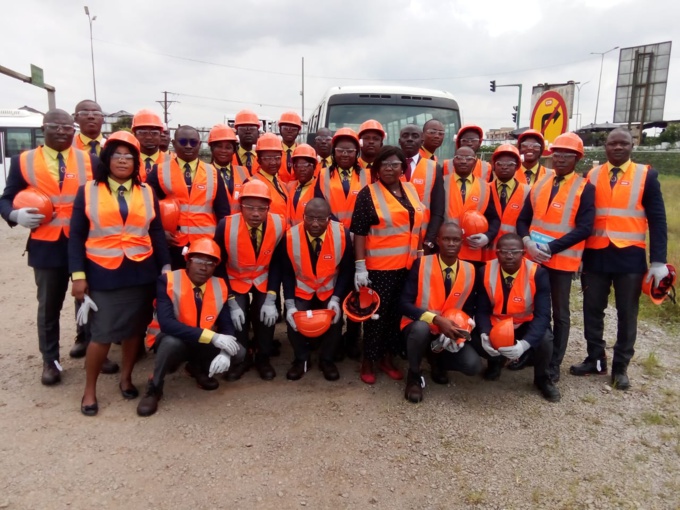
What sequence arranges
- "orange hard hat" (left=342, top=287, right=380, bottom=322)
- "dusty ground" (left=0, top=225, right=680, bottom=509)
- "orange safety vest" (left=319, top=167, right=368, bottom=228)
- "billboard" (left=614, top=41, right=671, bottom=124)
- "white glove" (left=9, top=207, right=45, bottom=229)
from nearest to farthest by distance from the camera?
"dusty ground" (left=0, top=225, right=680, bottom=509) → "white glove" (left=9, top=207, right=45, bottom=229) → "orange hard hat" (left=342, top=287, right=380, bottom=322) → "orange safety vest" (left=319, top=167, right=368, bottom=228) → "billboard" (left=614, top=41, right=671, bottom=124)

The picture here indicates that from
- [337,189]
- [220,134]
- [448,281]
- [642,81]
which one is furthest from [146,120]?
[642,81]

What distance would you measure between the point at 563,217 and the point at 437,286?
1152 millimetres

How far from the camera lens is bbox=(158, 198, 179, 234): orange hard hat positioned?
404cm

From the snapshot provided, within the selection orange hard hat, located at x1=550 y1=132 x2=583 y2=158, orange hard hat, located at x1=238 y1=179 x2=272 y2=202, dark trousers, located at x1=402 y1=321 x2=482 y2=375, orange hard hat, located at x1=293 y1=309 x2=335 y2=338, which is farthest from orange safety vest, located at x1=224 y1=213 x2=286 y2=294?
orange hard hat, located at x1=550 y1=132 x2=583 y2=158

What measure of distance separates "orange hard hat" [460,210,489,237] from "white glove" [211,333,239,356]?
2.18 m

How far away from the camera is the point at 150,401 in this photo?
360cm

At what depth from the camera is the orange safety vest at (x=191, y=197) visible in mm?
4188

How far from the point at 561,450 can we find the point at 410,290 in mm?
1516

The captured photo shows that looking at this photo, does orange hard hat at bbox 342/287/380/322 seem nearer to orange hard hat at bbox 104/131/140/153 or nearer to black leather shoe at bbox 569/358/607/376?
black leather shoe at bbox 569/358/607/376

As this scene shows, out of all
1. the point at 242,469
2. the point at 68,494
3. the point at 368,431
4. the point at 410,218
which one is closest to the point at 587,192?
the point at 410,218

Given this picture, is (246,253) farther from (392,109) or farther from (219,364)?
(392,109)

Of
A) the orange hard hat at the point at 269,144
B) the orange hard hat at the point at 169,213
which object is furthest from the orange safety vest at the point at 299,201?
the orange hard hat at the point at 169,213

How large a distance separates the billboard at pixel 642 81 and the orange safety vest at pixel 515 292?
1131cm

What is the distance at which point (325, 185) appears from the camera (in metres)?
4.41
